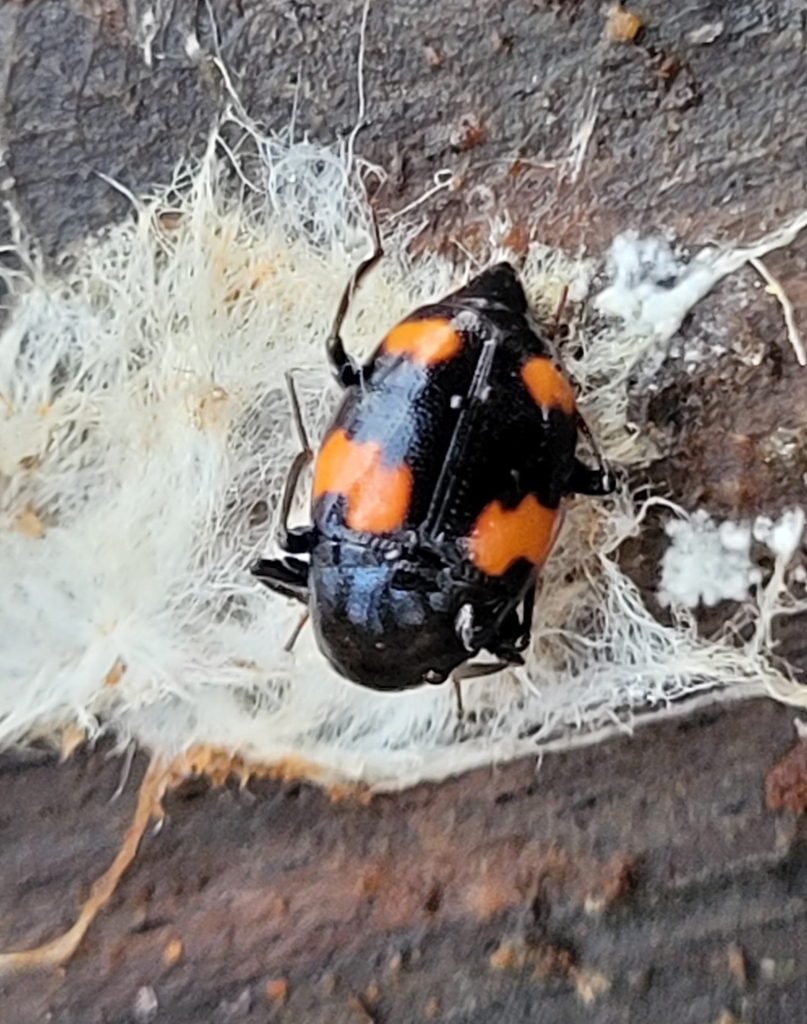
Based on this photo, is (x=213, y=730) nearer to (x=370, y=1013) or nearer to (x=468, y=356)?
(x=370, y=1013)

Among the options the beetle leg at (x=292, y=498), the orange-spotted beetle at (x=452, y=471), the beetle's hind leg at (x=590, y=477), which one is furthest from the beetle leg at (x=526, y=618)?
the beetle leg at (x=292, y=498)

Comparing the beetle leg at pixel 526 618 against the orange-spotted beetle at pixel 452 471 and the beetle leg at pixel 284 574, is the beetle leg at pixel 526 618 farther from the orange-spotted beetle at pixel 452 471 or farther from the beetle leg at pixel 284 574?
the beetle leg at pixel 284 574

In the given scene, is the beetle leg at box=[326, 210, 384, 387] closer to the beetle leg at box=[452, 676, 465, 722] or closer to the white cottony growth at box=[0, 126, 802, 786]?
the white cottony growth at box=[0, 126, 802, 786]

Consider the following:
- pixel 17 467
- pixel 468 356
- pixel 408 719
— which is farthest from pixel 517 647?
pixel 17 467

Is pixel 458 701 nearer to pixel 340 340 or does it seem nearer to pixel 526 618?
pixel 526 618

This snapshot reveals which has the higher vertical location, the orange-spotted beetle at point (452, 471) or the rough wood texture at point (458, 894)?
the orange-spotted beetle at point (452, 471)

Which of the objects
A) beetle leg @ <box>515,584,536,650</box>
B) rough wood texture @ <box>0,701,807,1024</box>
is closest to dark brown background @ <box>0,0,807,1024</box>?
rough wood texture @ <box>0,701,807,1024</box>

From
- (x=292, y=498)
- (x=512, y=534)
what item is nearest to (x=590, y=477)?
(x=512, y=534)
